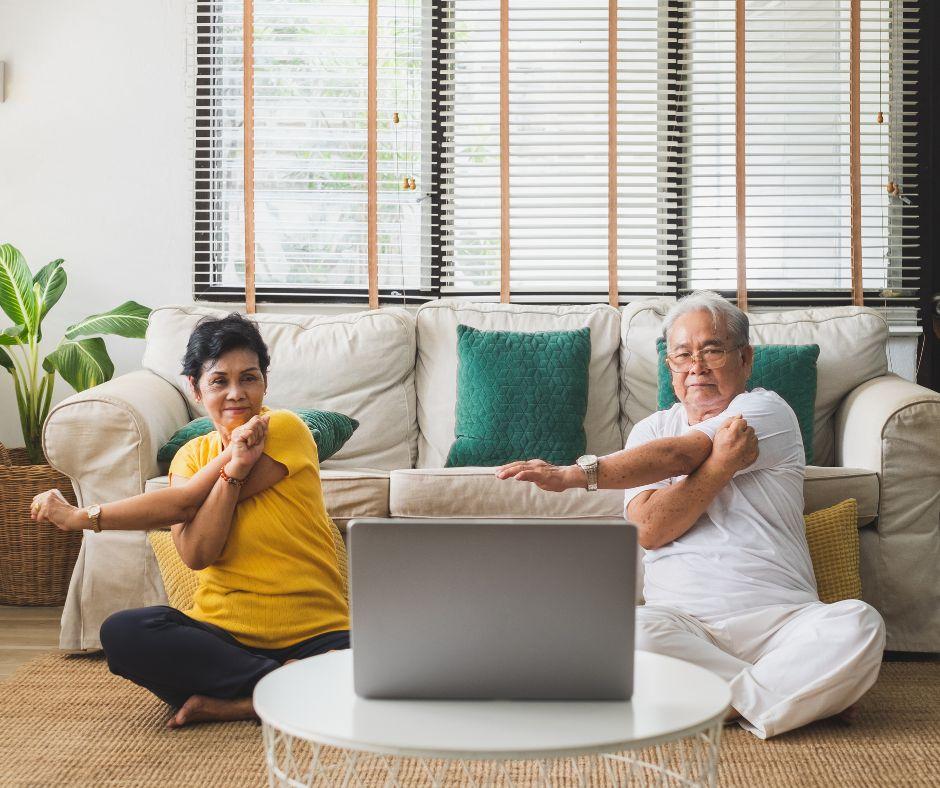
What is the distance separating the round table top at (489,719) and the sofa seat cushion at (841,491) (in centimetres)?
155

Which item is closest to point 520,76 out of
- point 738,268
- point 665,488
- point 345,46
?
point 345,46

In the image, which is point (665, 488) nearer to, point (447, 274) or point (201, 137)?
point (447, 274)

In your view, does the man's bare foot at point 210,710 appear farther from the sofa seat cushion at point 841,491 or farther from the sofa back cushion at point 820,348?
the sofa back cushion at point 820,348

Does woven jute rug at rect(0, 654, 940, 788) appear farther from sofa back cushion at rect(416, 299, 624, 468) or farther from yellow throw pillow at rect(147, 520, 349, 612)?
sofa back cushion at rect(416, 299, 624, 468)

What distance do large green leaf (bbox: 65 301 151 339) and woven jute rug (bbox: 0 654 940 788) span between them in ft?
4.81

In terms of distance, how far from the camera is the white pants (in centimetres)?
206

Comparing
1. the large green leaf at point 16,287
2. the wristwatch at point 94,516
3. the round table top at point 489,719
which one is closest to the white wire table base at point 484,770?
the wristwatch at point 94,516

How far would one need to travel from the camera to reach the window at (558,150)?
402 cm

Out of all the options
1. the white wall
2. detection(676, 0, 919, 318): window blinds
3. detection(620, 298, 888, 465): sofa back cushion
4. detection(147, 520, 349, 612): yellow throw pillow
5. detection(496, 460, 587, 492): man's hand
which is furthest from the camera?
detection(676, 0, 919, 318): window blinds

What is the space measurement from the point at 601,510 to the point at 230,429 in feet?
3.52

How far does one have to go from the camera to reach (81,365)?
11.5 ft

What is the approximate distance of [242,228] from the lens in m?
4.04

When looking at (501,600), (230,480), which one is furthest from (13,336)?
(501,600)

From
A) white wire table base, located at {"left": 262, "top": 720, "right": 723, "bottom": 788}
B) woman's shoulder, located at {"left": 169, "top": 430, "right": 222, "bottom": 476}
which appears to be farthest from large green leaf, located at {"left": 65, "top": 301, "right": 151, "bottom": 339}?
white wire table base, located at {"left": 262, "top": 720, "right": 723, "bottom": 788}
